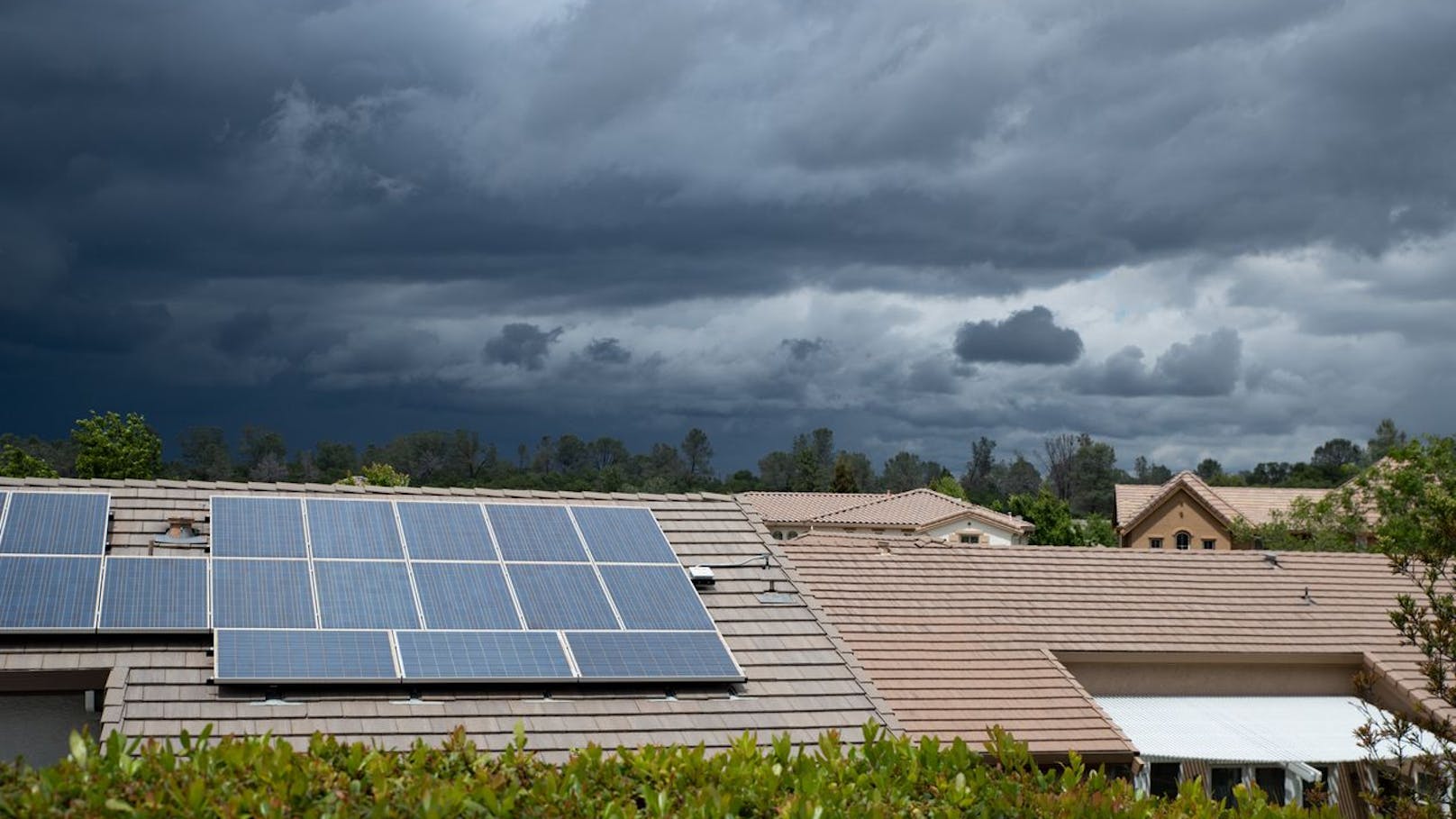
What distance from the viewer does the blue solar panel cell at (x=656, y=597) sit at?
16.9m

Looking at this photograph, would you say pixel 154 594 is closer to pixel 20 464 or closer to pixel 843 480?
pixel 20 464

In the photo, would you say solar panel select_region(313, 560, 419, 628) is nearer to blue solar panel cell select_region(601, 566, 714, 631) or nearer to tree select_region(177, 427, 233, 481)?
blue solar panel cell select_region(601, 566, 714, 631)

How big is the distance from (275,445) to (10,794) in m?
129

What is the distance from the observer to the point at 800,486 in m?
144

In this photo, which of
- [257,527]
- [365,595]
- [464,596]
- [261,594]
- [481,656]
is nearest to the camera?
[481,656]

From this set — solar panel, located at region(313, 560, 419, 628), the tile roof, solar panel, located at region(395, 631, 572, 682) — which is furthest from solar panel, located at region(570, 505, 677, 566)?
solar panel, located at region(313, 560, 419, 628)

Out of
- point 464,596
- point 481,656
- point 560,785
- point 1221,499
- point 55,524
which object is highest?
point 1221,499

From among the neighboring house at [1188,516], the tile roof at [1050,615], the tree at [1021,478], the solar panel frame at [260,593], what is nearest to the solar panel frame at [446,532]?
the solar panel frame at [260,593]

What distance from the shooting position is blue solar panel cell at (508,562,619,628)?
16641 millimetres

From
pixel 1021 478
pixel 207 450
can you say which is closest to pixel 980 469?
pixel 1021 478

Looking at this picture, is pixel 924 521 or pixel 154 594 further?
pixel 924 521

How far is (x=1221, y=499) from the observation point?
76.1m

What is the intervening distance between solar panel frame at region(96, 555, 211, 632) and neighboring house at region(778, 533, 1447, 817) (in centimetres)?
944

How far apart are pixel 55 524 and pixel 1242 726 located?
60.8 ft
